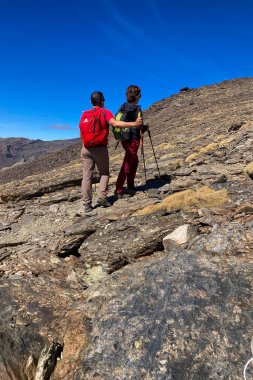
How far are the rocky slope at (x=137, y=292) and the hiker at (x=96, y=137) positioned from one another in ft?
2.32

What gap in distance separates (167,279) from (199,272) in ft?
1.91

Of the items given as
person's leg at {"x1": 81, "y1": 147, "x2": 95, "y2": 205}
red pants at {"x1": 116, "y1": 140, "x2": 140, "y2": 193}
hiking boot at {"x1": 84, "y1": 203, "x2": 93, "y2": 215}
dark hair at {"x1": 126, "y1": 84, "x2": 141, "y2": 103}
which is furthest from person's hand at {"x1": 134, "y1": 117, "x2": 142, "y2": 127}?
hiking boot at {"x1": 84, "y1": 203, "x2": 93, "y2": 215}

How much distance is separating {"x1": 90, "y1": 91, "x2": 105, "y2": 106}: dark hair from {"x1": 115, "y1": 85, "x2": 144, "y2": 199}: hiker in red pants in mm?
695

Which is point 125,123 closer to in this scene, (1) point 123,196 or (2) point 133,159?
(2) point 133,159

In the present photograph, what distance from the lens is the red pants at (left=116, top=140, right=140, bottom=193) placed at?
10.5 metres

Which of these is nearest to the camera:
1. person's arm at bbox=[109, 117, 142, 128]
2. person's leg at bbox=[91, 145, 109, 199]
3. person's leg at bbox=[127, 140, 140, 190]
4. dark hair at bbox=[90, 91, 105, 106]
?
person's arm at bbox=[109, 117, 142, 128]

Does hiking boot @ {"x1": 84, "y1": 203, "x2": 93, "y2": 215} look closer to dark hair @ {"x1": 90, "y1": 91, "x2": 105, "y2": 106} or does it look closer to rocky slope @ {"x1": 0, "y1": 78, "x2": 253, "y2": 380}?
rocky slope @ {"x1": 0, "y1": 78, "x2": 253, "y2": 380}

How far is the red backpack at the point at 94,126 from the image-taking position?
9.55 m

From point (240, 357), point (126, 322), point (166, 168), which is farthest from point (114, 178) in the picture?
point (240, 357)

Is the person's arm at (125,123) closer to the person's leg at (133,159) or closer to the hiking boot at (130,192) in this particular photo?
the person's leg at (133,159)

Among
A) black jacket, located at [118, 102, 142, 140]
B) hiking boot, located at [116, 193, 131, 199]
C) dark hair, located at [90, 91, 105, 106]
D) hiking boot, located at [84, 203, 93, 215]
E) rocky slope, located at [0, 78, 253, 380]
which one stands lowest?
rocky slope, located at [0, 78, 253, 380]

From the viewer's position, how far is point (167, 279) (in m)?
5.93

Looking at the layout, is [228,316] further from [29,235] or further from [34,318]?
[29,235]

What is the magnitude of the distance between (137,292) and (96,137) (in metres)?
5.29
